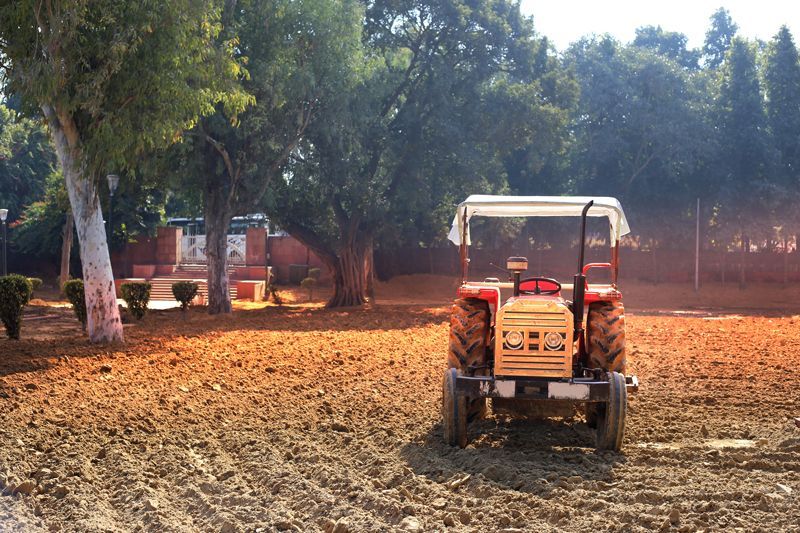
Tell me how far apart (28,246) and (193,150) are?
21.6 meters

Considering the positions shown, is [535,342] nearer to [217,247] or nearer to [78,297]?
[78,297]

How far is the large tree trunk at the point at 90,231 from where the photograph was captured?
52.1 ft

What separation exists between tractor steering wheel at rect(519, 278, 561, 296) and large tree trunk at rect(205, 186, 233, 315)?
57.4 feet

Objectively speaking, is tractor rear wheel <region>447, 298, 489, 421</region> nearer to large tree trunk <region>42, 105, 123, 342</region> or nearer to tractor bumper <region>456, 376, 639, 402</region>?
tractor bumper <region>456, 376, 639, 402</region>

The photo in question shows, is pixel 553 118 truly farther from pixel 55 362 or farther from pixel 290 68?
pixel 55 362

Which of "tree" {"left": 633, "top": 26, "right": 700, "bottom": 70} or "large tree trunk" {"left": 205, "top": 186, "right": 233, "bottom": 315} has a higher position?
"tree" {"left": 633, "top": 26, "right": 700, "bottom": 70}

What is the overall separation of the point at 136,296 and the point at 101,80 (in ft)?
30.3

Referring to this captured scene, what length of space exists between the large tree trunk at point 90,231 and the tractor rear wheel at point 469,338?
9082mm

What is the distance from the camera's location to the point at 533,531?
6.03 m

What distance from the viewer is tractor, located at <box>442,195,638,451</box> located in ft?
26.2

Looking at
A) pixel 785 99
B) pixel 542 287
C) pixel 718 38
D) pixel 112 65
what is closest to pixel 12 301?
pixel 112 65

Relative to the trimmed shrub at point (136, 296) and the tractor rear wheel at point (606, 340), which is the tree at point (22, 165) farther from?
the tractor rear wheel at point (606, 340)

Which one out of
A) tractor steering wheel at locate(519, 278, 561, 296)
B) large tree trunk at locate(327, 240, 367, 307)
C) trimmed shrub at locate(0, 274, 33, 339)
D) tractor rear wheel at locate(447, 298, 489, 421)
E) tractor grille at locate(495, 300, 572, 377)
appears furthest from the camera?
large tree trunk at locate(327, 240, 367, 307)

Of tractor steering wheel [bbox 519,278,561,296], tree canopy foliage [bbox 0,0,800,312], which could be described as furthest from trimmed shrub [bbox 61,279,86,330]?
tractor steering wheel [bbox 519,278,561,296]
